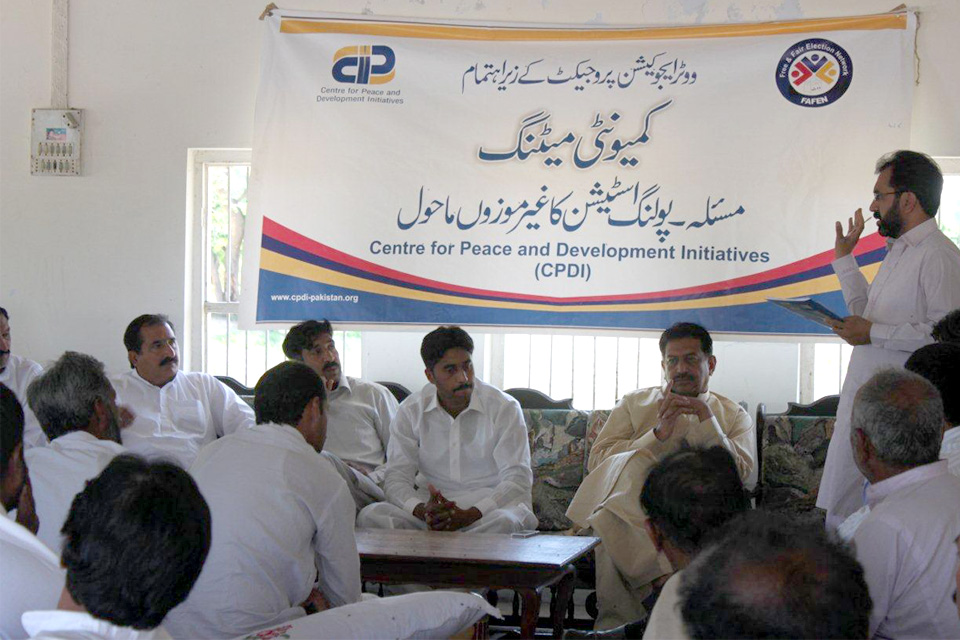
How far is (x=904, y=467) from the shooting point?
2197mm

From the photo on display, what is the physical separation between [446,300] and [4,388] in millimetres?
3073

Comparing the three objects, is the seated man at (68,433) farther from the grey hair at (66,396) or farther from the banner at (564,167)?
the banner at (564,167)

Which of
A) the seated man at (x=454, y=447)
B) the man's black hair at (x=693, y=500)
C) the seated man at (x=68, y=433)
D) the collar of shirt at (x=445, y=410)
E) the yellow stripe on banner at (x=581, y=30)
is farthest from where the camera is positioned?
the yellow stripe on banner at (x=581, y=30)

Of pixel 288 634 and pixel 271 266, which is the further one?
pixel 271 266

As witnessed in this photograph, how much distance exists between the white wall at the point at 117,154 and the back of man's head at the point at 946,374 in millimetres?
3129

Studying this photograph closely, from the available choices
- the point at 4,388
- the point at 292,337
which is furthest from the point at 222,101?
the point at 4,388

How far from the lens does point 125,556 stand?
140 cm

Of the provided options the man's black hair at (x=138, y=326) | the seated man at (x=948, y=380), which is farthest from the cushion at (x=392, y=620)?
→ the man's black hair at (x=138, y=326)

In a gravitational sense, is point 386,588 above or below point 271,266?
below

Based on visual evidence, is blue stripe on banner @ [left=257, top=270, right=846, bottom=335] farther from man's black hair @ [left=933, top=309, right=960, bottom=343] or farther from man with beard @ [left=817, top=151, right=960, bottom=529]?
man's black hair @ [left=933, top=309, right=960, bottom=343]

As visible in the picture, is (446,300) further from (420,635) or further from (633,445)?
(420,635)

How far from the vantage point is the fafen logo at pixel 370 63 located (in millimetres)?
A: 5105

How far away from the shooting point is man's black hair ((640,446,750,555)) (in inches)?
77.3

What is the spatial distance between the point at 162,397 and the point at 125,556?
3334 millimetres
